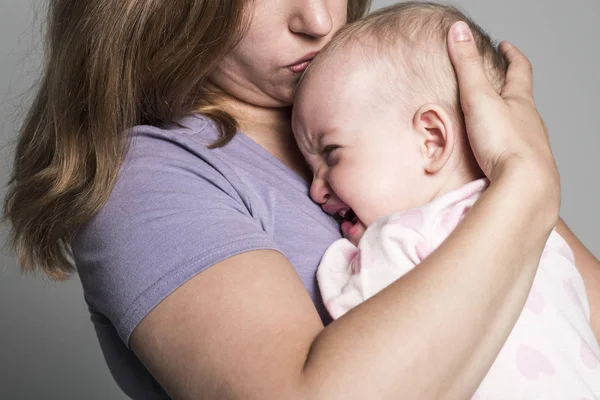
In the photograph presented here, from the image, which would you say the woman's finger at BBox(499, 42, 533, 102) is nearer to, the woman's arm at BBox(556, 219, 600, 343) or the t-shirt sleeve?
the woman's arm at BBox(556, 219, 600, 343)

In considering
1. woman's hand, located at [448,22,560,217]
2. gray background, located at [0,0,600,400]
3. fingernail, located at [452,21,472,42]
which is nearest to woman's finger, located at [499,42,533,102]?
woman's hand, located at [448,22,560,217]

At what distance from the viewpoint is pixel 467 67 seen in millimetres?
1400

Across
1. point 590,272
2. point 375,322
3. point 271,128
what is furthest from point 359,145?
point 590,272

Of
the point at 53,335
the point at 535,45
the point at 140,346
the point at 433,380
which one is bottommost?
the point at 53,335

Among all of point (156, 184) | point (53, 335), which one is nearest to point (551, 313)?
point (156, 184)

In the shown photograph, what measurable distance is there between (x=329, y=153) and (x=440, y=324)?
0.52 metres

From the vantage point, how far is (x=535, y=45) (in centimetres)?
316

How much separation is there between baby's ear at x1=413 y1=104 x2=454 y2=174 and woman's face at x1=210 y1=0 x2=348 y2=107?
0.84ft

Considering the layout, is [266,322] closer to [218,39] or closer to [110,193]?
[110,193]

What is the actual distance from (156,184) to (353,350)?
1.46ft

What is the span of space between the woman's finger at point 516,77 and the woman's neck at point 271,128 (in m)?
0.41

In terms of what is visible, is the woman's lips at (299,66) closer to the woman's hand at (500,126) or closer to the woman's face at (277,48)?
the woman's face at (277,48)

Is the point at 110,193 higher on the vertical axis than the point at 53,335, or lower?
higher

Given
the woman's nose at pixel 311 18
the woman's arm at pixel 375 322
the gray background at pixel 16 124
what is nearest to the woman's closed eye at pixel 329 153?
the woman's nose at pixel 311 18
